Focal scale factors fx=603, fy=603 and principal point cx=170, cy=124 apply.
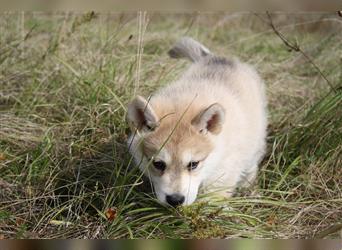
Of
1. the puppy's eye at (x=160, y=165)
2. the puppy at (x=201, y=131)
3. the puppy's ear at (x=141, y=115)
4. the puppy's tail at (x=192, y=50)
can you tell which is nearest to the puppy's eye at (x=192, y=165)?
the puppy at (x=201, y=131)

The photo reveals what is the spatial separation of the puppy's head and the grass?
0.15 metres

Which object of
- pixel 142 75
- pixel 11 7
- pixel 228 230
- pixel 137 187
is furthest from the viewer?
pixel 142 75

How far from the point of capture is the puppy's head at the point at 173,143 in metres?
2.87

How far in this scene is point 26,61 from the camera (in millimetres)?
4340

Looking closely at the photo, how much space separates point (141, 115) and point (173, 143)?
220 millimetres

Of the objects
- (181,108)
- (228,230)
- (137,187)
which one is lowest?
(228,230)

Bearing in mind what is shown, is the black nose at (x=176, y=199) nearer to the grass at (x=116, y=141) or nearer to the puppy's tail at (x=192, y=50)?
the grass at (x=116, y=141)

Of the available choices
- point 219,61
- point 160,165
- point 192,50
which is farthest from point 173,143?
point 192,50

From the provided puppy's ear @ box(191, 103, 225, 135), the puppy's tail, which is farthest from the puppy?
the puppy's tail

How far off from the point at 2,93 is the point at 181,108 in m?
1.56

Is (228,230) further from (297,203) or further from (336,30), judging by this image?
(336,30)

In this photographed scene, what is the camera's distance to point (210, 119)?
302 centimetres

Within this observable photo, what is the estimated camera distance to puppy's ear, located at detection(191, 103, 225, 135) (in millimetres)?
2941

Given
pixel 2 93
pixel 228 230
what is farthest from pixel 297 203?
pixel 2 93
